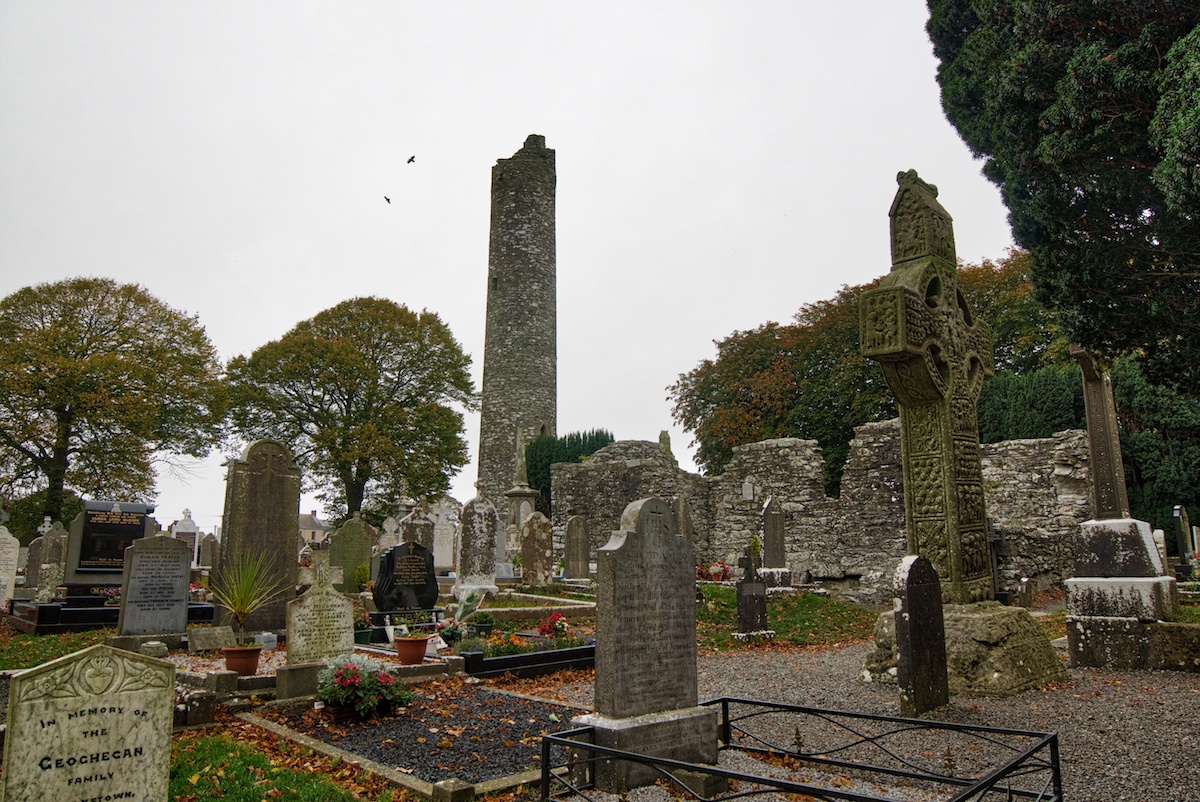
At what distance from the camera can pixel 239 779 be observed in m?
4.21

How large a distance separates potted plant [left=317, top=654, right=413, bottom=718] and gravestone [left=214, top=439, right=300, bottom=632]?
3991mm

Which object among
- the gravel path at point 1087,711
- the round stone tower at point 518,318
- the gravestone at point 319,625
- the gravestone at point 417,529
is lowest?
the gravel path at point 1087,711

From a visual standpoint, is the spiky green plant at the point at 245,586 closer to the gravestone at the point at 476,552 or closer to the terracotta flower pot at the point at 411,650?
the terracotta flower pot at the point at 411,650

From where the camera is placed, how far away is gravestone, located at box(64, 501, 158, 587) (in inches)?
554

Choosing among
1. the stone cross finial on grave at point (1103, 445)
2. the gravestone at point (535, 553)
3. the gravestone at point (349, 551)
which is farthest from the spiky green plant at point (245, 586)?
the stone cross finial on grave at point (1103, 445)

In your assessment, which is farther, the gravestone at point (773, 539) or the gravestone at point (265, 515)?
the gravestone at point (773, 539)

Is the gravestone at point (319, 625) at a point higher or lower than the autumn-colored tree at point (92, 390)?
lower

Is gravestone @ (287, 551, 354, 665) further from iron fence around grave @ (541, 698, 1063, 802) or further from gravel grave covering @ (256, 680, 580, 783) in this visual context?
iron fence around grave @ (541, 698, 1063, 802)

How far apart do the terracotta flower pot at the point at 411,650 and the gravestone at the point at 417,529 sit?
10984 millimetres

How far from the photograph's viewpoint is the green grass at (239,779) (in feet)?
12.9

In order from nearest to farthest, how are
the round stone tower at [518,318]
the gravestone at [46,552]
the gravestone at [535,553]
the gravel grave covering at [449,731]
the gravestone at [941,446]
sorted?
the gravel grave covering at [449,731]
the gravestone at [941,446]
the gravestone at [535,553]
the gravestone at [46,552]
the round stone tower at [518,318]

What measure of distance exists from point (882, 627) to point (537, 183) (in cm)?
2849

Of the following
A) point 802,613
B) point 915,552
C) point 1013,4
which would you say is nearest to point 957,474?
point 915,552

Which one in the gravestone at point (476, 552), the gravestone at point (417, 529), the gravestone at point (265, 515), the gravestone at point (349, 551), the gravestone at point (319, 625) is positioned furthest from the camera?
the gravestone at point (417, 529)
